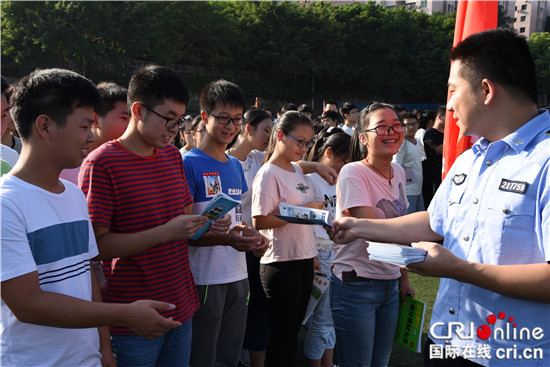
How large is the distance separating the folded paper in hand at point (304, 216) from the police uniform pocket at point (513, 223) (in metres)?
0.80

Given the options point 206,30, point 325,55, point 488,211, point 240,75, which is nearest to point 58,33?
point 206,30

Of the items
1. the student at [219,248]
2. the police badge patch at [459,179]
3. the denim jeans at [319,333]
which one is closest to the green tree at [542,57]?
the denim jeans at [319,333]

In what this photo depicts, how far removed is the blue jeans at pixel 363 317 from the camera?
259cm

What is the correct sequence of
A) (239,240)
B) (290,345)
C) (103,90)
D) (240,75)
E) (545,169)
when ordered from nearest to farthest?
(545,169) < (239,240) < (103,90) < (290,345) < (240,75)

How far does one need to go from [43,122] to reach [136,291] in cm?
86

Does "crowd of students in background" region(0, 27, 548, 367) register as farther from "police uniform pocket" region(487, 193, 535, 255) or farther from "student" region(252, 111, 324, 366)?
"police uniform pocket" region(487, 193, 535, 255)

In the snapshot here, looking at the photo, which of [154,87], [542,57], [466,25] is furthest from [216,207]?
[542,57]

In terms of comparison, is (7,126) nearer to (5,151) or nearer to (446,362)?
(5,151)

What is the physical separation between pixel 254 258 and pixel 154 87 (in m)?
1.95

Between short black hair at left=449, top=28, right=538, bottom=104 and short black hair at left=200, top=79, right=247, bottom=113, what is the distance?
1.49 m

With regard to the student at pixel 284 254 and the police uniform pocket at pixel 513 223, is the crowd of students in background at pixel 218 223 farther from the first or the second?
the police uniform pocket at pixel 513 223

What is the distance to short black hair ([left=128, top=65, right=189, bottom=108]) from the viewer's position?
2234mm

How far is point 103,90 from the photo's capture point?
2758 millimetres

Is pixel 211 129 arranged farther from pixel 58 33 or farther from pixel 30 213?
pixel 58 33
